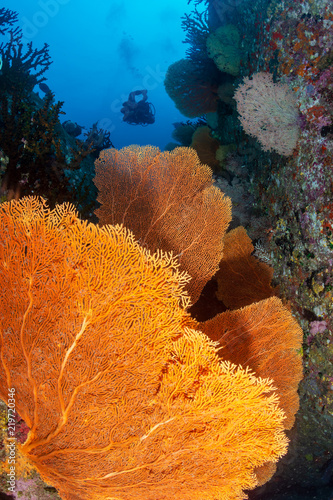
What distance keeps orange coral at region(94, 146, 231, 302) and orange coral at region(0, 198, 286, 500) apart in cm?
134

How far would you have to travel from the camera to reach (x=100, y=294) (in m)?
2.02

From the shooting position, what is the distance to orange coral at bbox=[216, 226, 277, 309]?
14.3ft

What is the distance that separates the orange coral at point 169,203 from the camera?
3484 mm

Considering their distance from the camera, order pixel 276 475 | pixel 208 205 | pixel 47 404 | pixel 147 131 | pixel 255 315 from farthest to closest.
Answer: pixel 147 131, pixel 276 475, pixel 208 205, pixel 255 315, pixel 47 404

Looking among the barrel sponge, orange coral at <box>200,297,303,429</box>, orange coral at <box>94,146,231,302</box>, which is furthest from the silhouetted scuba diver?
Answer: orange coral at <box>200,297,303,429</box>

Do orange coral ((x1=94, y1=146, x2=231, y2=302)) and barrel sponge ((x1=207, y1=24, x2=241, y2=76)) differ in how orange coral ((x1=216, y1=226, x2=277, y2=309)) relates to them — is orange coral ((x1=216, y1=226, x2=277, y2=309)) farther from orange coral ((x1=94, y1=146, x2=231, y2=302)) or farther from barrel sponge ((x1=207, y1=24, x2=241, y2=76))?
barrel sponge ((x1=207, y1=24, x2=241, y2=76))

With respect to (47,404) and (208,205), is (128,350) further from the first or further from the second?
(208,205)

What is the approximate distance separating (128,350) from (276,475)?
380 centimetres

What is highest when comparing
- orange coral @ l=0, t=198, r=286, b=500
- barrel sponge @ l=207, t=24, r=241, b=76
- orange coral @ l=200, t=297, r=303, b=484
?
barrel sponge @ l=207, t=24, r=241, b=76

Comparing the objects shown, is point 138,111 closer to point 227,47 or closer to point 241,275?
point 227,47

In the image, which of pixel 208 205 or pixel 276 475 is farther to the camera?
pixel 276 475

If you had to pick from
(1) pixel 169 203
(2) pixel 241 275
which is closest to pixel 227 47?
(1) pixel 169 203

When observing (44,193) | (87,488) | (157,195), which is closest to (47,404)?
(87,488)

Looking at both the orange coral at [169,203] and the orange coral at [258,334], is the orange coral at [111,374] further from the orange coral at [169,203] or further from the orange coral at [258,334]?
the orange coral at [169,203]
